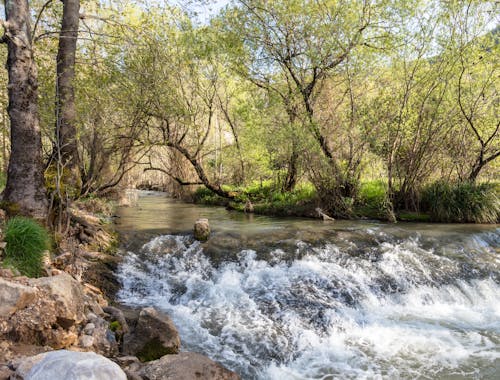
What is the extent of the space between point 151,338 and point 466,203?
1176 cm

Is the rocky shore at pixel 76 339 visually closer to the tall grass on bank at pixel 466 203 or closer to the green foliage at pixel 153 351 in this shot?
the green foliage at pixel 153 351

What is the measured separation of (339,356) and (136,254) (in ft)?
17.0

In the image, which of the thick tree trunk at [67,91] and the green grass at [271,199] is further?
the green grass at [271,199]

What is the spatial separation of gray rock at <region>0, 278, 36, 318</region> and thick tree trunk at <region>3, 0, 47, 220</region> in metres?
2.87

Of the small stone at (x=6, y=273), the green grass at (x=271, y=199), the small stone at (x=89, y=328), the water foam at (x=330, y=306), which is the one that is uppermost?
the green grass at (x=271, y=199)

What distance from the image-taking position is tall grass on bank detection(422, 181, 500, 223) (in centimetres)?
1273

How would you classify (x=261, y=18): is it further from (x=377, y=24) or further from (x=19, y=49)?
(x=19, y=49)

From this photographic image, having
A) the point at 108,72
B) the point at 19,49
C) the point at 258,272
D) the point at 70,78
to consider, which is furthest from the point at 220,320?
the point at 108,72

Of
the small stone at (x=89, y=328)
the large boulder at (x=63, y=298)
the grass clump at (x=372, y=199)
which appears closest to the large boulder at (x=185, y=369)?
the small stone at (x=89, y=328)

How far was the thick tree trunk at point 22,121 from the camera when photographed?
256 inches

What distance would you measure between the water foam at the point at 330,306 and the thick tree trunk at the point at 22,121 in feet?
7.79

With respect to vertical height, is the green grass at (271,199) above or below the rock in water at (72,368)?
above

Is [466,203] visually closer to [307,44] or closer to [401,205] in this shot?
[401,205]

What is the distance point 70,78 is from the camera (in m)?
9.08
